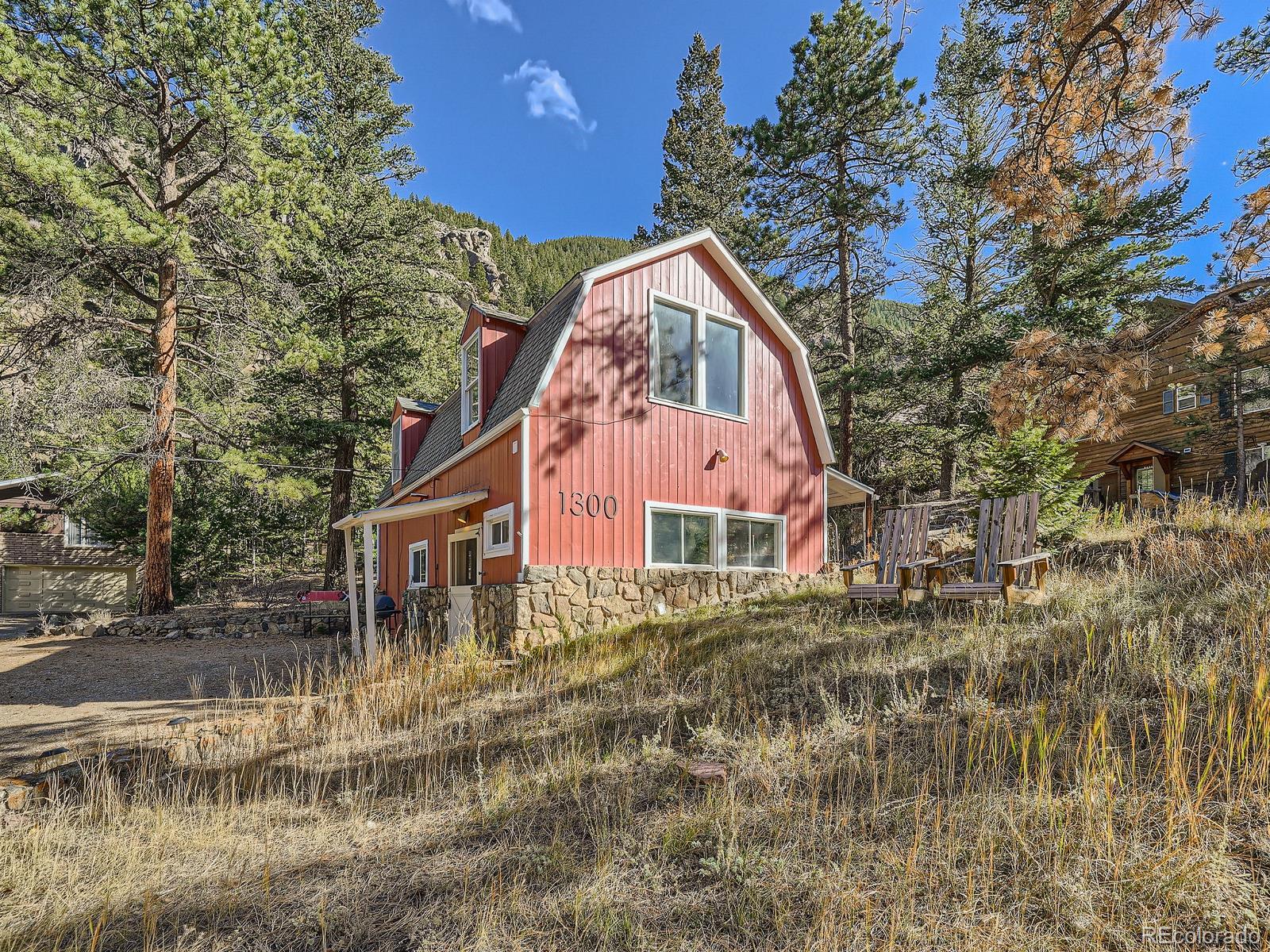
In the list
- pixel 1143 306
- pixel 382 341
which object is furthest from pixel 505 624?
pixel 1143 306

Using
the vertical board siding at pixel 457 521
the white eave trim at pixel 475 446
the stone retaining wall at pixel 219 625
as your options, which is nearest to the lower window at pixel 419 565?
the vertical board siding at pixel 457 521

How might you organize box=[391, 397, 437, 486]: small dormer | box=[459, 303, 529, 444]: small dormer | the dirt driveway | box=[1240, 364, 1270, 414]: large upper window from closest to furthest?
the dirt driveway
box=[459, 303, 529, 444]: small dormer
box=[1240, 364, 1270, 414]: large upper window
box=[391, 397, 437, 486]: small dormer

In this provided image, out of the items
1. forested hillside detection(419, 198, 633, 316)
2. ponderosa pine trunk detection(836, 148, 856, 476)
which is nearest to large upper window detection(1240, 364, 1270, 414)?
ponderosa pine trunk detection(836, 148, 856, 476)

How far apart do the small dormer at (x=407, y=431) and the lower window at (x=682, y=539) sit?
884cm

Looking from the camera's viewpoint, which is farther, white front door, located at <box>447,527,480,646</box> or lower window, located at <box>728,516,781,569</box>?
lower window, located at <box>728,516,781,569</box>

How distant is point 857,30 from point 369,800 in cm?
2120

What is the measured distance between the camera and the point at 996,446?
13.6 m

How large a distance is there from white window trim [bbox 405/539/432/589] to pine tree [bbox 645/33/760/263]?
62.8 feet

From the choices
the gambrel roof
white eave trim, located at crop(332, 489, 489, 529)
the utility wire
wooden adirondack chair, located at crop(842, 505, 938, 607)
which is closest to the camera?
wooden adirondack chair, located at crop(842, 505, 938, 607)

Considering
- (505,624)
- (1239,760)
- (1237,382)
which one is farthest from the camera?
(1237,382)

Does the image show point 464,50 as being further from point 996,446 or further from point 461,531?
point 996,446

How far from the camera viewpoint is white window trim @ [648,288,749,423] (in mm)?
9992

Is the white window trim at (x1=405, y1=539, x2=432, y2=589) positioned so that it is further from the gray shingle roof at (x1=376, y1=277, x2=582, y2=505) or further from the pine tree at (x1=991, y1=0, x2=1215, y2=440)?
the pine tree at (x1=991, y1=0, x2=1215, y2=440)

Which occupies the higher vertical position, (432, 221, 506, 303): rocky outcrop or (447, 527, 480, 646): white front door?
(432, 221, 506, 303): rocky outcrop
